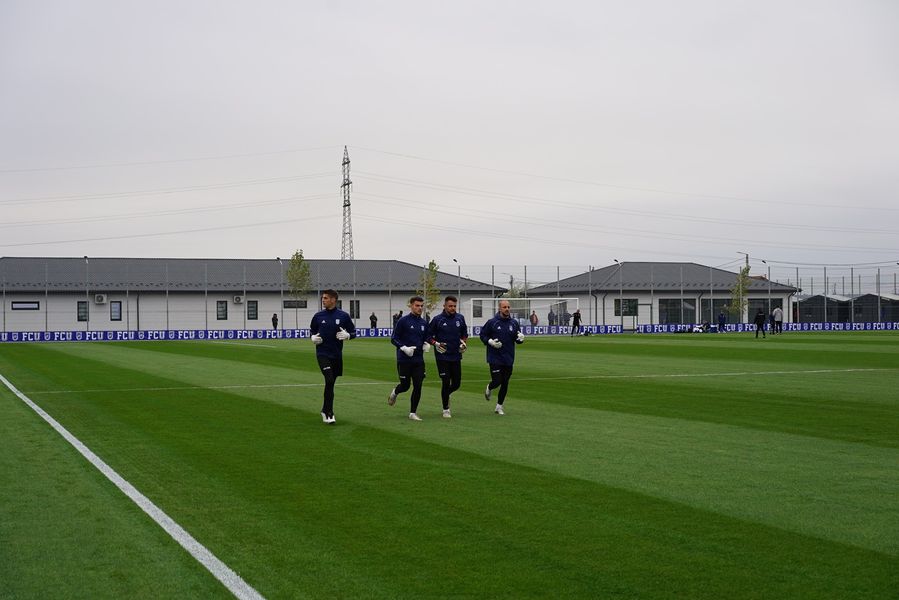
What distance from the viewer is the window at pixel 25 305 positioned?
64438 mm

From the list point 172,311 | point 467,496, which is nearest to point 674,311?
point 172,311

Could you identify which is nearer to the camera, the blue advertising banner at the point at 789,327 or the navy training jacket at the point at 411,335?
the navy training jacket at the point at 411,335

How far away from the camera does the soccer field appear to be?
6.48 m

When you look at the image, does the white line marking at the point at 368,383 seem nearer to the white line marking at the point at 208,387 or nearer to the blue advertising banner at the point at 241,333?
the white line marking at the point at 208,387

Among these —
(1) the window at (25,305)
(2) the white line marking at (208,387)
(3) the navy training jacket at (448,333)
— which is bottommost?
(2) the white line marking at (208,387)

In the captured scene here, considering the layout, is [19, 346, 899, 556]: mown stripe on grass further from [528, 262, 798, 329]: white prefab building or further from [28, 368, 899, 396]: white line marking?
[528, 262, 798, 329]: white prefab building

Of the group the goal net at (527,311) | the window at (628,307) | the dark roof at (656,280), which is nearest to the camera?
the goal net at (527,311)

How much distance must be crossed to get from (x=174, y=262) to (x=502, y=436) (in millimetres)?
64942

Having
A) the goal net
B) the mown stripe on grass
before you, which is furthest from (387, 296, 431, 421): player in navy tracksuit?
the goal net

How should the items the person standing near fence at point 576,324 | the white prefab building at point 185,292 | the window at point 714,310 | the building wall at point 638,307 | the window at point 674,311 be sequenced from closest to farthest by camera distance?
the person standing near fence at point 576,324, the white prefab building at point 185,292, the building wall at point 638,307, the window at point 674,311, the window at point 714,310

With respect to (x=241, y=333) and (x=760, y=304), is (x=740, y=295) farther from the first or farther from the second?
(x=241, y=333)

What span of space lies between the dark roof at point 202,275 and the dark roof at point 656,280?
6.80 meters

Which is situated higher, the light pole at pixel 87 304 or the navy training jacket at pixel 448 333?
the light pole at pixel 87 304

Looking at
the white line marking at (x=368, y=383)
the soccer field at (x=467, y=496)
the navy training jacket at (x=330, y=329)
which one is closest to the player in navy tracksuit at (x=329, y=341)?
the navy training jacket at (x=330, y=329)
